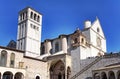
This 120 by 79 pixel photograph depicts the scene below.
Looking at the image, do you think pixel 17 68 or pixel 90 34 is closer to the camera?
pixel 17 68

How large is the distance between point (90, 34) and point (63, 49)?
6.57 m

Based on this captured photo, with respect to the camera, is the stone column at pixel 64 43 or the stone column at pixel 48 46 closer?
the stone column at pixel 64 43

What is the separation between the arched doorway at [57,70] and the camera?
36844mm

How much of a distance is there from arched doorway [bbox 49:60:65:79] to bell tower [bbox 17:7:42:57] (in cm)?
995

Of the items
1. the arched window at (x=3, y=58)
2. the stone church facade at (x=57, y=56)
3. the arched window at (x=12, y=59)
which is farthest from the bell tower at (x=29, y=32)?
the arched window at (x=3, y=58)

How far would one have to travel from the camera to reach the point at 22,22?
163 feet

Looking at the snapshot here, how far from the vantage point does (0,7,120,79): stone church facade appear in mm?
28172

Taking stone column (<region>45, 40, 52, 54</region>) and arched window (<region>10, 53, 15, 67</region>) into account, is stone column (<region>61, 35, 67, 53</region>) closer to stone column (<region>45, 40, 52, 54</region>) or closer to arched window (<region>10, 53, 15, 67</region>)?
stone column (<region>45, 40, 52, 54</region>)

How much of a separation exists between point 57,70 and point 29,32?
46.1 feet

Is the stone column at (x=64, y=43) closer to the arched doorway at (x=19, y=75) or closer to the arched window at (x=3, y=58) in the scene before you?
the arched doorway at (x=19, y=75)

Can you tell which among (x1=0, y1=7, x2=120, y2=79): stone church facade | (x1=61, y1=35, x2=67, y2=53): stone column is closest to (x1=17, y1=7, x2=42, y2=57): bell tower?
(x1=0, y1=7, x2=120, y2=79): stone church facade

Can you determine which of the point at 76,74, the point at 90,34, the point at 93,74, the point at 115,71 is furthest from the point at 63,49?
the point at 115,71

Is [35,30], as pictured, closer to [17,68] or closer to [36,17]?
[36,17]

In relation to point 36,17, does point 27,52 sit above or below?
below
